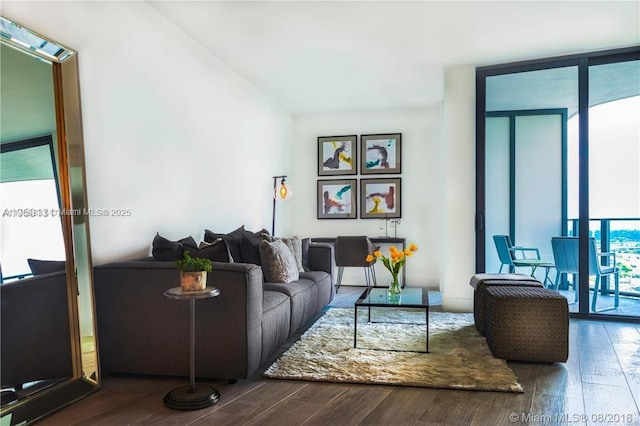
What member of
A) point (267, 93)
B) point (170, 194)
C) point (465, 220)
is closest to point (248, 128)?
point (267, 93)

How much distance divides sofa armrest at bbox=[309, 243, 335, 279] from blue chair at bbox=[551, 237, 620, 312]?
2421 mm

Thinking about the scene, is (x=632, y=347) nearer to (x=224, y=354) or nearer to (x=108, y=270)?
(x=224, y=354)

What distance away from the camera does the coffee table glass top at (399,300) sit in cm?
343

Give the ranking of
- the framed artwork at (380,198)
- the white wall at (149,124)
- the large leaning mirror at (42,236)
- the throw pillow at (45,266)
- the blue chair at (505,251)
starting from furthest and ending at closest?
the framed artwork at (380,198)
the blue chair at (505,251)
the white wall at (149,124)
the throw pillow at (45,266)
the large leaning mirror at (42,236)

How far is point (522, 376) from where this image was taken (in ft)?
9.42

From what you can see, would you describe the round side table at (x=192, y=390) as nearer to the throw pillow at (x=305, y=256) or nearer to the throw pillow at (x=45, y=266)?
the throw pillow at (x=45, y=266)

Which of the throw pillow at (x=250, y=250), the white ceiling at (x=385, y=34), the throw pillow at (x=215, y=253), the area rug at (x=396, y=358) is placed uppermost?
the white ceiling at (x=385, y=34)

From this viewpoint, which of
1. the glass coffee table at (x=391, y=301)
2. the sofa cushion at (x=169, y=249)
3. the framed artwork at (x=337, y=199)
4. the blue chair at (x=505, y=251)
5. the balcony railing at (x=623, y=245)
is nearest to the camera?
the sofa cushion at (x=169, y=249)

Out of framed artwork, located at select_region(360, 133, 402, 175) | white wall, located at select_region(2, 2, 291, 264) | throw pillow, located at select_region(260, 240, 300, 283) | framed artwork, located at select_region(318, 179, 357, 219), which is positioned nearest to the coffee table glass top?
throw pillow, located at select_region(260, 240, 300, 283)

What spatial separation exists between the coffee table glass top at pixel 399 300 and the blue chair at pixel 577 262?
1823mm

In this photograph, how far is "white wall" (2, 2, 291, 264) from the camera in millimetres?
2920

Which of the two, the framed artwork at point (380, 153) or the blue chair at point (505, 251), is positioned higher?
the framed artwork at point (380, 153)

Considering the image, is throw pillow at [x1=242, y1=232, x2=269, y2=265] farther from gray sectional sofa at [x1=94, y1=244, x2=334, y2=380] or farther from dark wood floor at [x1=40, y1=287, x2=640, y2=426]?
dark wood floor at [x1=40, y1=287, x2=640, y2=426]

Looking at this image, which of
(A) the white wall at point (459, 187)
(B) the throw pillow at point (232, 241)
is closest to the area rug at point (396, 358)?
(A) the white wall at point (459, 187)
